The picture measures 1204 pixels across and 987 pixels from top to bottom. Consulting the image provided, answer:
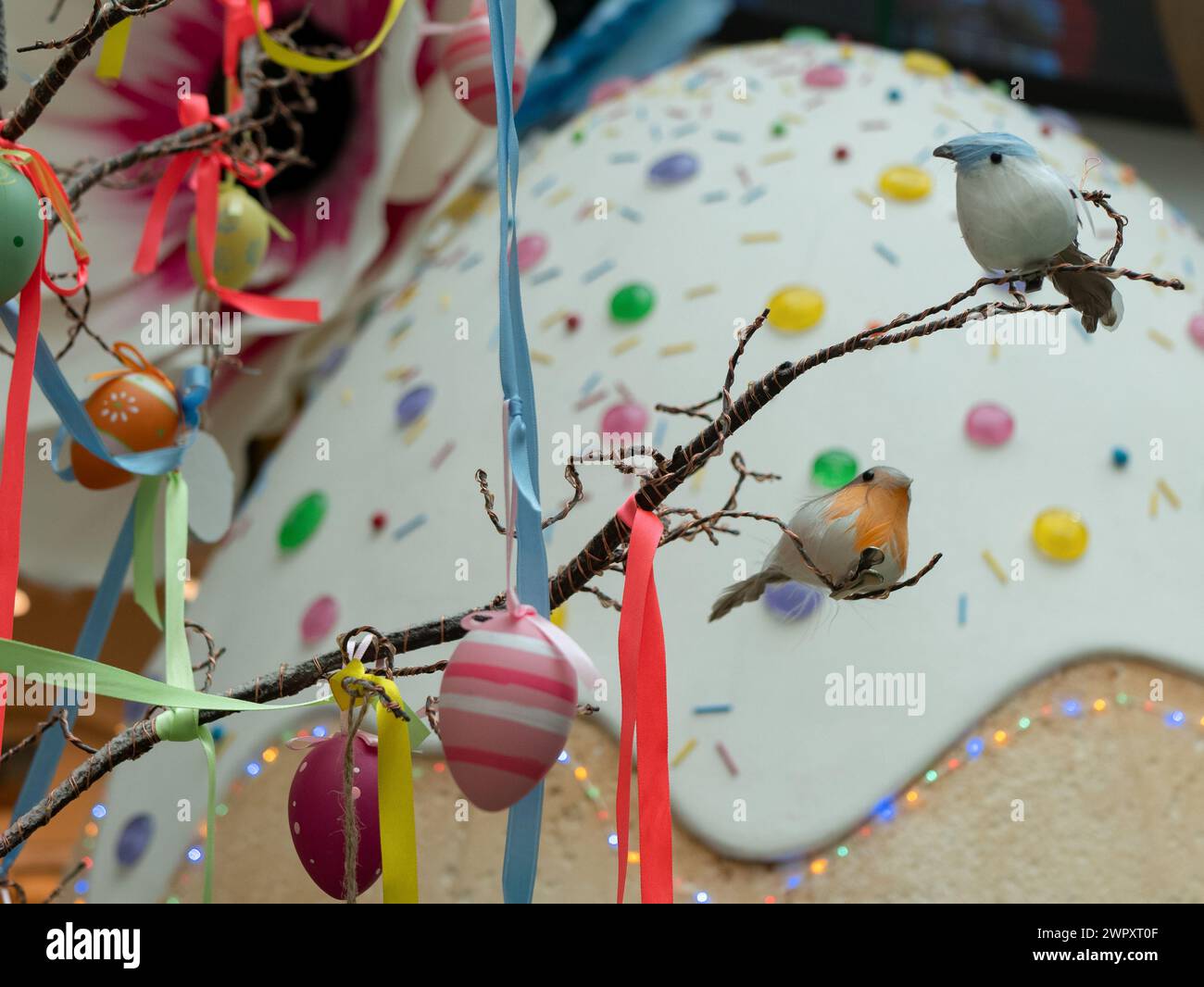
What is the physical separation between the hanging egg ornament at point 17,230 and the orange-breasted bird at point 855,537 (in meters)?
0.43

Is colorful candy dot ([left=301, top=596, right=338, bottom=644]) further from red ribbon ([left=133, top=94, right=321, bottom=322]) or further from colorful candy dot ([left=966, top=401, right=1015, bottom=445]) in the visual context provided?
colorful candy dot ([left=966, top=401, right=1015, bottom=445])

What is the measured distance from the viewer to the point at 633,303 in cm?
145

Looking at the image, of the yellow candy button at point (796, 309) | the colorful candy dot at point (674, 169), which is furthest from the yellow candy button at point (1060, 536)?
the colorful candy dot at point (674, 169)

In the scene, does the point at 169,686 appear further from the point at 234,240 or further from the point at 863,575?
the point at 234,240

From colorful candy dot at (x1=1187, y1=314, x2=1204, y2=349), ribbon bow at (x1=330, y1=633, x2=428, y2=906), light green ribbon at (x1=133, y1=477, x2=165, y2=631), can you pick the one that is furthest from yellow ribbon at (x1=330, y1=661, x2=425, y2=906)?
colorful candy dot at (x1=1187, y1=314, x2=1204, y2=349)

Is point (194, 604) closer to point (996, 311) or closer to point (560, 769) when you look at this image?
point (560, 769)

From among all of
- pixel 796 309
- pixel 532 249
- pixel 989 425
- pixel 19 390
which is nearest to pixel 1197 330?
pixel 989 425

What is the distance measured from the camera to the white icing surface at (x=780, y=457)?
122 cm

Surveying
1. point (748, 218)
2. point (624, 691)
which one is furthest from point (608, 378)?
point (624, 691)

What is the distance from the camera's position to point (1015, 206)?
626 mm

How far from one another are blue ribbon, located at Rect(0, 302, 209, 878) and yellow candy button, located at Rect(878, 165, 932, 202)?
84 centimetres

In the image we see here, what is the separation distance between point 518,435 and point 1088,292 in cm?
29

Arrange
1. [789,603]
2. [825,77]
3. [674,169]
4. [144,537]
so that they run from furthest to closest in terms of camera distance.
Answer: [825,77] → [674,169] → [789,603] → [144,537]

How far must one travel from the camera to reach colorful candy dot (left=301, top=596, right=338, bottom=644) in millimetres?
1366
